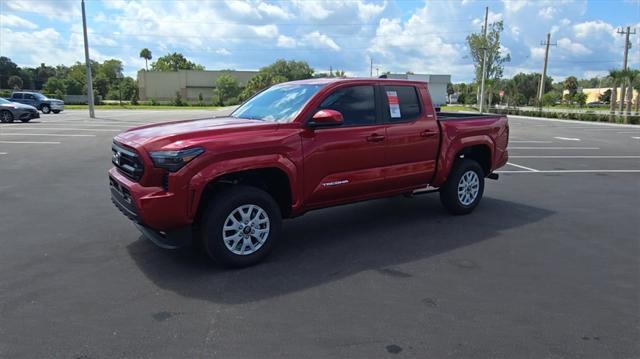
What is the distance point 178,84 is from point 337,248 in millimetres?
95809

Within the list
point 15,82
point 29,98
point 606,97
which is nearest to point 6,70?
point 15,82

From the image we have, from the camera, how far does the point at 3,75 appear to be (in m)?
107

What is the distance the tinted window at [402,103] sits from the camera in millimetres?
5871

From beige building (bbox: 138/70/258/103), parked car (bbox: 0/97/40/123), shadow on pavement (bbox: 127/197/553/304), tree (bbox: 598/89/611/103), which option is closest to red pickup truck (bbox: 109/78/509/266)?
shadow on pavement (bbox: 127/197/553/304)

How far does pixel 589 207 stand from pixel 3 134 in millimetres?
18868

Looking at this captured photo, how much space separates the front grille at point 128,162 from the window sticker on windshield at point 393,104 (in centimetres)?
293

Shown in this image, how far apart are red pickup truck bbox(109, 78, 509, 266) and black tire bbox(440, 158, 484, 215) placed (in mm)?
25

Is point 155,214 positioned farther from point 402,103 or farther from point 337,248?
point 402,103

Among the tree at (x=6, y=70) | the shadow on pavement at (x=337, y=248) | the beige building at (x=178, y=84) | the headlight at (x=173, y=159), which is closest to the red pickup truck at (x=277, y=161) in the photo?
the headlight at (x=173, y=159)

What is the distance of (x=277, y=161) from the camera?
480 centimetres

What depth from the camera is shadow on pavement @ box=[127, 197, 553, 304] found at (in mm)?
4402

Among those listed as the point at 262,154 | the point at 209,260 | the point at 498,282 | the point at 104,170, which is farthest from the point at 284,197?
the point at 104,170

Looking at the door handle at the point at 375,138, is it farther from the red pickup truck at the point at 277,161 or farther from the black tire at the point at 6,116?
the black tire at the point at 6,116

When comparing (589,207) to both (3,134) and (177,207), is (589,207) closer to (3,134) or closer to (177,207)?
(177,207)
